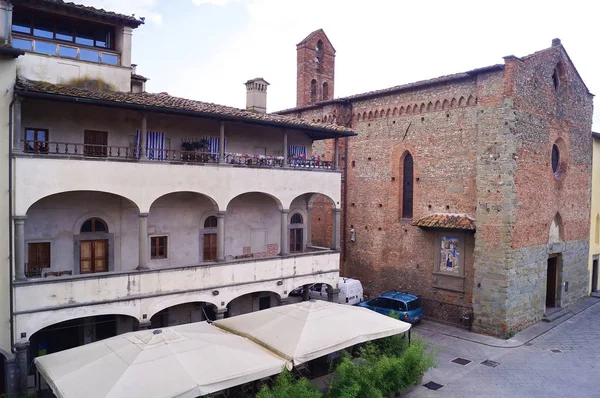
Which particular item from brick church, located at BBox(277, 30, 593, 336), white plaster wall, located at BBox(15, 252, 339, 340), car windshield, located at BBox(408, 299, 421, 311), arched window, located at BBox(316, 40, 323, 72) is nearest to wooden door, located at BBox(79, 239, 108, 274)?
white plaster wall, located at BBox(15, 252, 339, 340)

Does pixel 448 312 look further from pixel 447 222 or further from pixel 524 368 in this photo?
pixel 524 368

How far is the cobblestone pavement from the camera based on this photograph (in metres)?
14.2

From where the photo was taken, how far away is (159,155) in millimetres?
16453

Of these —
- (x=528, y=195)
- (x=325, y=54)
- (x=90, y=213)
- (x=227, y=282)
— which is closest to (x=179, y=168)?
(x=90, y=213)

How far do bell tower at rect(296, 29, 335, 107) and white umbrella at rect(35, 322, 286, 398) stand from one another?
20715mm

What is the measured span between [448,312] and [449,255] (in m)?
2.70

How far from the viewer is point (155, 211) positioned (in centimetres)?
1664

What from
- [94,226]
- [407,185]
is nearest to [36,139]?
[94,226]

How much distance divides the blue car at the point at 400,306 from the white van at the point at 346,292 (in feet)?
4.72

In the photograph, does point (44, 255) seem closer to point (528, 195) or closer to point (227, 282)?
point (227, 282)

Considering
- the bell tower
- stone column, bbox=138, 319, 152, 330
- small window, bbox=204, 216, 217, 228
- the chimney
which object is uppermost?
the bell tower

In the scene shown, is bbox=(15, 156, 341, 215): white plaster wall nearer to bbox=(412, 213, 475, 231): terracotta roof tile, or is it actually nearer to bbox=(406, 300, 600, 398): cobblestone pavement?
bbox=(412, 213, 475, 231): terracotta roof tile

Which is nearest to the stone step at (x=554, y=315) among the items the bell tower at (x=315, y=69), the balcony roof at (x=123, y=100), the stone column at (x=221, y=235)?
the balcony roof at (x=123, y=100)

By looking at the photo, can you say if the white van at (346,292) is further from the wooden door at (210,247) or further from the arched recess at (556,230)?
the arched recess at (556,230)
